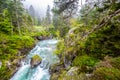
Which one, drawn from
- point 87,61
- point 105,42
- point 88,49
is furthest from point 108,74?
point 88,49

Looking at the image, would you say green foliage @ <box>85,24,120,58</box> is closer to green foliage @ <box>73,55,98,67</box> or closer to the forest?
the forest

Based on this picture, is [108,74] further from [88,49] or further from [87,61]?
[88,49]

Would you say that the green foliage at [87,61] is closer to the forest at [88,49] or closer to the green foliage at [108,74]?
the forest at [88,49]

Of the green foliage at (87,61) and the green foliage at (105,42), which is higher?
the green foliage at (105,42)

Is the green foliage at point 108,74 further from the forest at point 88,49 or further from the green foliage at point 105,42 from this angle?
the green foliage at point 105,42

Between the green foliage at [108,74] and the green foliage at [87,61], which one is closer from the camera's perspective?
the green foliage at [108,74]

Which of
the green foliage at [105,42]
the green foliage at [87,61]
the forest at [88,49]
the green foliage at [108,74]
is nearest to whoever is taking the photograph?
the green foliage at [108,74]

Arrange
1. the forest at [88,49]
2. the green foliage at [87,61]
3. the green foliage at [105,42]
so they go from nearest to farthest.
Answer: the forest at [88,49] → the green foliage at [105,42] → the green foliage at [87,61]

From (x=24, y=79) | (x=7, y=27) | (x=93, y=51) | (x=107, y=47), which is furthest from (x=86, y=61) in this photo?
(x=7, y=27)

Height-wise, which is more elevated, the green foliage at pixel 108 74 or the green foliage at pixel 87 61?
the green foliage at pixel 108 74

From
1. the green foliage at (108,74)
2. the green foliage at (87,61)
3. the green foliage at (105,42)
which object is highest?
the green foliage at (105,42)

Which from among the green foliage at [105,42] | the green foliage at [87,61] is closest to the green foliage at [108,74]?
the green foliage at [105,42]

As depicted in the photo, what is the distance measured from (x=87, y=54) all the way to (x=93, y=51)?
0.64 meters

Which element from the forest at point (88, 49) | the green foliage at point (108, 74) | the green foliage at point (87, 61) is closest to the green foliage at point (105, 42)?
the forest at point (88, 49)
